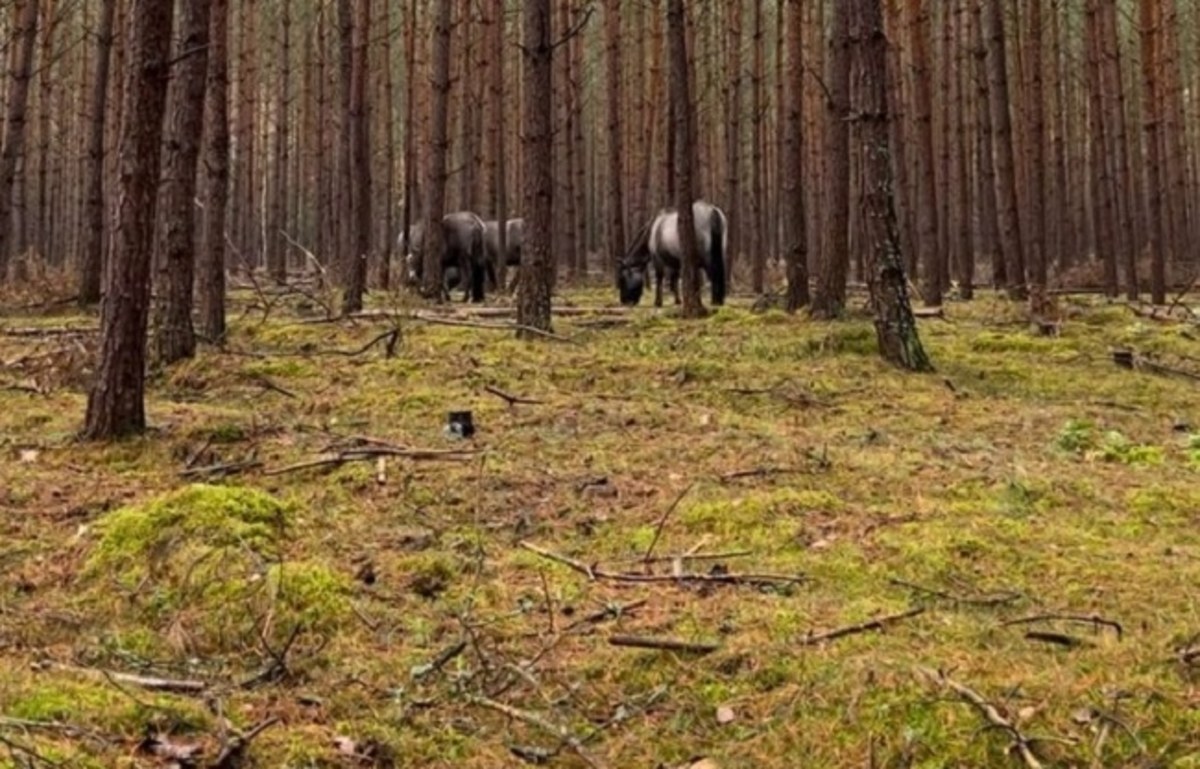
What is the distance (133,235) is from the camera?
22.1 ft

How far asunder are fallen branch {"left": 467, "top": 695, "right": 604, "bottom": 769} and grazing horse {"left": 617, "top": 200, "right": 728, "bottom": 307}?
43.6 feet

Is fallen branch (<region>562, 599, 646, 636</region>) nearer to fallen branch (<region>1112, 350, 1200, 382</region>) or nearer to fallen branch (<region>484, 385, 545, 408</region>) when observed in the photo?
fallen branch (<region>484, 385, 545, 408</region>)

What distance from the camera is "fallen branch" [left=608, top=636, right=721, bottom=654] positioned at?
3.81 metres

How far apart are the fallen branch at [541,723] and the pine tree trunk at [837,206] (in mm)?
9722

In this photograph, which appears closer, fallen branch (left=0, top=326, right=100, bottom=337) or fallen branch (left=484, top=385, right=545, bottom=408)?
fallen branch (left=484, top=385, right=545, bottom=408)

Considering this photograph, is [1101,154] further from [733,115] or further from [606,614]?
[606,614]

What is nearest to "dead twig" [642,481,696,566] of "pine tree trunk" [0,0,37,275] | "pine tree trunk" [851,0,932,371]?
"pine tree trunk" [851,0,932,371]

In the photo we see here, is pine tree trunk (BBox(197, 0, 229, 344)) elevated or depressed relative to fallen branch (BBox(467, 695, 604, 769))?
elevated

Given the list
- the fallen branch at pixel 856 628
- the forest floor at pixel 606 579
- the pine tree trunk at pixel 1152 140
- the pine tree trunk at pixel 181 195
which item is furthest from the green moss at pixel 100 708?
the pine tree trunk at pixel 1152 140

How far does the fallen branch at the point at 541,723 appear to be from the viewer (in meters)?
3.18

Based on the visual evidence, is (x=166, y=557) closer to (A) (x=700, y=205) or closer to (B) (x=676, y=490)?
(B) (x=676, y=490)

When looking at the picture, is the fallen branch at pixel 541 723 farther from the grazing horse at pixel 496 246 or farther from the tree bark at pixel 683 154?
the grazing horse at pixel 496 246

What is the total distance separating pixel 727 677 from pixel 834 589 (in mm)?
871

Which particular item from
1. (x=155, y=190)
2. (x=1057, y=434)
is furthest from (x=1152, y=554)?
(x=155, y=190)
